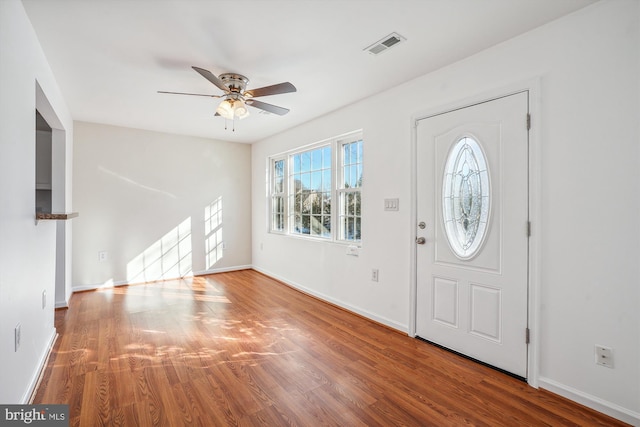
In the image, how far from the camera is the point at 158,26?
2.10 metres

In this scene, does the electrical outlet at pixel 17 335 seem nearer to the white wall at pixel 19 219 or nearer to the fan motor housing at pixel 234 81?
the white wall at pixel 19 219

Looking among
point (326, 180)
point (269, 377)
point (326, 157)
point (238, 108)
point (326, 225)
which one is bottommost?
point (269, 377)

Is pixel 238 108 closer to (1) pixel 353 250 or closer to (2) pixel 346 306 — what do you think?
(1) pixel 353 250

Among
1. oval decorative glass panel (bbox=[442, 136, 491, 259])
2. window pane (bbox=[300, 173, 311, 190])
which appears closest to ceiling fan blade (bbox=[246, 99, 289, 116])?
window pane (bbox=[300, 173, 311, 190])

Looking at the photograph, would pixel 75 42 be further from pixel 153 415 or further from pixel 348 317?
pixel 348 317

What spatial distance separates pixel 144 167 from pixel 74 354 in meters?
3.14

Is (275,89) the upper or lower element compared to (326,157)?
upper

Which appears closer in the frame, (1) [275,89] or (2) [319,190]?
(1) [275,89]

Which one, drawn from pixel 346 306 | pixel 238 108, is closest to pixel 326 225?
pixel 346 306

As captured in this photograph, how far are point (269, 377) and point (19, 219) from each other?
187cm

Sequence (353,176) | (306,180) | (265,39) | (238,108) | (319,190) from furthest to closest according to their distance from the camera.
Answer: (306,180)
(319,190)
(353,176)
(238,108)
(265,39)

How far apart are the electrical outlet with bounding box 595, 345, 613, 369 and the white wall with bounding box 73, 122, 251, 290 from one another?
5185mm

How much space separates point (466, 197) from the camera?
2555 mm

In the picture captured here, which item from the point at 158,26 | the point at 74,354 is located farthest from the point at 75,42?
the point at 74,354
